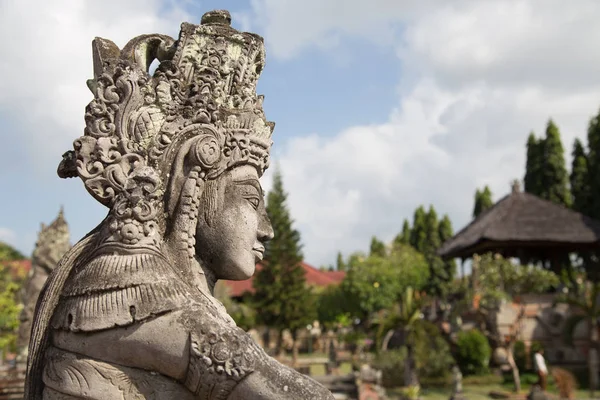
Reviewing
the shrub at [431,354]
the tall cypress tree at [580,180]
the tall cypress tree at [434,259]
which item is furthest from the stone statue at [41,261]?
the tall cypress tree at [434,259]

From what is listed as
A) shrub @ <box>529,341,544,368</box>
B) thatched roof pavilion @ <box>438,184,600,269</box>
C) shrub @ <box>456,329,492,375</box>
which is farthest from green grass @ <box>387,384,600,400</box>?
thatched roof pavilion @ <box>438,184,600,269</box>

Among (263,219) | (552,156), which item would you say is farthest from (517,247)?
(263,219)

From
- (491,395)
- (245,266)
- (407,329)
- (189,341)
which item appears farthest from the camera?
(407,329)

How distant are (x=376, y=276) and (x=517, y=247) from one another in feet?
34.7

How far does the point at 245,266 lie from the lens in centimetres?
288

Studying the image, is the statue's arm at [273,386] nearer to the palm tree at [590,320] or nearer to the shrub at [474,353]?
the palm tree at [590,320]

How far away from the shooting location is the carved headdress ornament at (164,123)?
105 inches

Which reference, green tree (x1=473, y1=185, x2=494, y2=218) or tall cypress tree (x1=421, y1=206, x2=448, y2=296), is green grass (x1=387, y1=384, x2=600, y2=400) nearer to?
tall cypress tree (x1=421, y1=206, x2=448, y2=296)

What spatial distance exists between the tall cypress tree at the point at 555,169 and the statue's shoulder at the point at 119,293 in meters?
40.0

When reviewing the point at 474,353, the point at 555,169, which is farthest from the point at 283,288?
the point at 555,169

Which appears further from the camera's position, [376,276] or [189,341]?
[376,276]

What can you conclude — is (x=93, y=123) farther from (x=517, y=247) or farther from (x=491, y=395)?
(x=517, y=247)

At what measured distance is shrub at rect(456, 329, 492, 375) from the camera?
942 inches

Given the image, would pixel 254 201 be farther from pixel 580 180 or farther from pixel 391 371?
pixel 580 180
